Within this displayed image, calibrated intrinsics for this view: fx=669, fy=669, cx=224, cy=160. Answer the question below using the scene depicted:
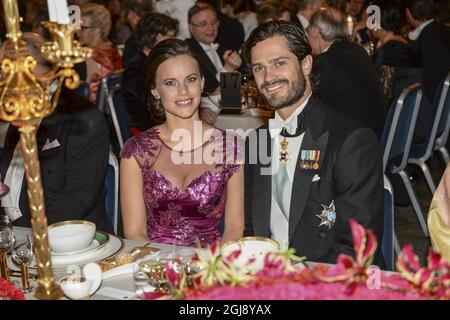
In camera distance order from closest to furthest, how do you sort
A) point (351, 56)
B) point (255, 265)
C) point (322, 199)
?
1. point (255, 265)
2. point (322, 199)
3. point (351, 56)

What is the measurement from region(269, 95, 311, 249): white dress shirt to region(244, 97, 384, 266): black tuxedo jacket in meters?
0.07

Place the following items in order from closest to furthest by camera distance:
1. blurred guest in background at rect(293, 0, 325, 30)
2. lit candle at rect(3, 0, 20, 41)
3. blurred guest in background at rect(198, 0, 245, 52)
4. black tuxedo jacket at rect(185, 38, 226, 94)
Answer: lit candle at rect(3, 0, 20, 41) < black tuxedo jacket at rect(185, 38, 226, 94) < blurred guest in background at rect(293, 0, 325, 30) < blurred guest in background at rect(198, 0, 245, 52)

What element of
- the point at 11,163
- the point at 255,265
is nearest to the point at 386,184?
the point at 255,265

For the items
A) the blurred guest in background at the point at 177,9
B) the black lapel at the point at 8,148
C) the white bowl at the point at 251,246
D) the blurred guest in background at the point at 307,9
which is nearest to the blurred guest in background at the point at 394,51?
the blurred guest in background at the point at 307,9

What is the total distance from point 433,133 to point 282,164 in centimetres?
217

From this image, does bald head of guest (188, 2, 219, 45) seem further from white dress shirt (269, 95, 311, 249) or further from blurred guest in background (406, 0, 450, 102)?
white dress shirt (269, 95, 311, 249)

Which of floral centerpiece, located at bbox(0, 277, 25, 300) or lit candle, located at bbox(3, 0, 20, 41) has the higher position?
lit candle, located at bbox(3, 0, 20, 41)

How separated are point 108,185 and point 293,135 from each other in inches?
35.7

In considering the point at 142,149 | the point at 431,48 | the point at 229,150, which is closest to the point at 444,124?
the point at 431,48

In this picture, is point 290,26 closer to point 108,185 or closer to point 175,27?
point 108,185

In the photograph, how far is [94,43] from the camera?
19.9ft

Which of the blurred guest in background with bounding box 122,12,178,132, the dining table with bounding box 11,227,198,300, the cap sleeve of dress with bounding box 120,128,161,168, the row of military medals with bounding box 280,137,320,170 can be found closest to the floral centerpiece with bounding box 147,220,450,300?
the dining table with bounding box 11,227,198,300

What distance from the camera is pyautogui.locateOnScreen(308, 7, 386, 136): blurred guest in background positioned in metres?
4.38

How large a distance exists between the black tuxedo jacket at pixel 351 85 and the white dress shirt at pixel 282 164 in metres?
1.80
